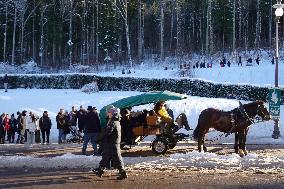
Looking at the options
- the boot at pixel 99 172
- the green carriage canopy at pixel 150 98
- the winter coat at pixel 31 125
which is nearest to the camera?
the boot at pixel 99 172

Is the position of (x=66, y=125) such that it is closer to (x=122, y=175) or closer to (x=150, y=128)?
(x=150, y=128)

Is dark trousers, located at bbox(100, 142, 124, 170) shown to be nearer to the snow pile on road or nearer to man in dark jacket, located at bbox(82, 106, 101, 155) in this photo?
the snow pile on road

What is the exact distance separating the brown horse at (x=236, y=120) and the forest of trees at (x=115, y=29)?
3933cm

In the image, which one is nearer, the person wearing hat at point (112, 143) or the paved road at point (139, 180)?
the paved road at point (139, 180)

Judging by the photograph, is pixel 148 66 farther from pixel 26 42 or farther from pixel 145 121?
pixel 145 121

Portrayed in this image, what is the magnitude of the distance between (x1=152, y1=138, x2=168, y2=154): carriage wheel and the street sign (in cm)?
817

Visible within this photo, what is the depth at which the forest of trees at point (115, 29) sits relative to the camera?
2402 inches

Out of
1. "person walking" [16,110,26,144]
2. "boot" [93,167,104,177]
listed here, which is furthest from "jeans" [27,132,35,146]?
"boot" [93,167,104,177]

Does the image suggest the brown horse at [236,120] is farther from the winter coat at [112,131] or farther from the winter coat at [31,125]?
the winter coat at [31,125]

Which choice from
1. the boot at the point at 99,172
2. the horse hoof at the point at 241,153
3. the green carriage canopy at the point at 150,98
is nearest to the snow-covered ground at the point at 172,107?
the horse hoof at the point at 241,153

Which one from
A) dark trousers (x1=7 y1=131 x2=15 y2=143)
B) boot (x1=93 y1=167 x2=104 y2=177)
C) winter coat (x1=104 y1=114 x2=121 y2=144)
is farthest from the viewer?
dark trousers (x1=7 y1=131 x2=15 y2=143)

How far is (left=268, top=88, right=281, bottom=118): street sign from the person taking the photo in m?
23.5

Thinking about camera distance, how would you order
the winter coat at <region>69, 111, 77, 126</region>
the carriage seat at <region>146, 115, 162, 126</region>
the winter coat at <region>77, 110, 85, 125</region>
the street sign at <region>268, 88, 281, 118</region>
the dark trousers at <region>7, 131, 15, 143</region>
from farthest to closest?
1. the dark trousers at <region>7, 131, 15, 143</region>
2. the winter coat at <region>69, 111, 77, 126</region>
3. the street sign at <region>268, 88, 281, 118</region>
4. the winter coat at <region>77, 110, 85, 125</region>
5. the carriage seat at <region>146, 115, 162, 126</region>

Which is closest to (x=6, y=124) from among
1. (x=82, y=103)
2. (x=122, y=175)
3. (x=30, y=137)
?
(x=30, y=137)
